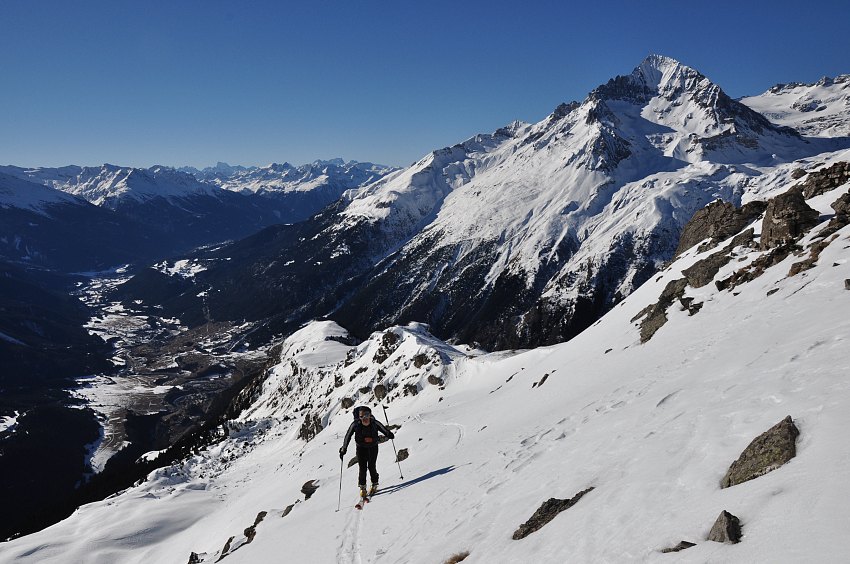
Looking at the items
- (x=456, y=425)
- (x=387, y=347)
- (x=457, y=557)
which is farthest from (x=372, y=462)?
(x=387, y=347)

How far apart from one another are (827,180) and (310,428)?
6481cm

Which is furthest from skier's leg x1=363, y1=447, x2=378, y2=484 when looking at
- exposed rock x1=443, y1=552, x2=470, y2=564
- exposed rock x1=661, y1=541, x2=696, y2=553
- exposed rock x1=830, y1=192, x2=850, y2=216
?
exposed rock x1=830, y1=192, x2=850, y2=216

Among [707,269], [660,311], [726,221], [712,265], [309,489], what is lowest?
[309,489]

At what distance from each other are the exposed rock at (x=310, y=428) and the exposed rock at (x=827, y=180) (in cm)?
6065

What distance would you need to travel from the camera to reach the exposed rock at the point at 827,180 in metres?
37.0

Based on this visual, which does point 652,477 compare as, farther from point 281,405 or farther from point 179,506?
point 281,405

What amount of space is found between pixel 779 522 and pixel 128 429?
214940mm

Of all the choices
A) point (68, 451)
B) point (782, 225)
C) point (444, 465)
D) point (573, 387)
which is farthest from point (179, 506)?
point (68, 451)

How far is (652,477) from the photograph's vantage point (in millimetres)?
10781

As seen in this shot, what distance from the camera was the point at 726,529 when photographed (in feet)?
23.2

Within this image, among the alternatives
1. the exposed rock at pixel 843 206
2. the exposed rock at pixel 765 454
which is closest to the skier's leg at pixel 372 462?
the exposed rock at pixel 765 454

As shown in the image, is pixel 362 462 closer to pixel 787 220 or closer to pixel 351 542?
pixel 351 542

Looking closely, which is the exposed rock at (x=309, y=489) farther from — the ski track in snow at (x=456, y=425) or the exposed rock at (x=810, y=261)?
the exposed rock at (x=810, y=261)

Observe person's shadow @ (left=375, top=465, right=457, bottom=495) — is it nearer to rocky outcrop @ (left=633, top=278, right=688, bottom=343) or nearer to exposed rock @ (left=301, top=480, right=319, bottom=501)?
exposed rock @ (left=301, top=480, right=319, bottom=501)
